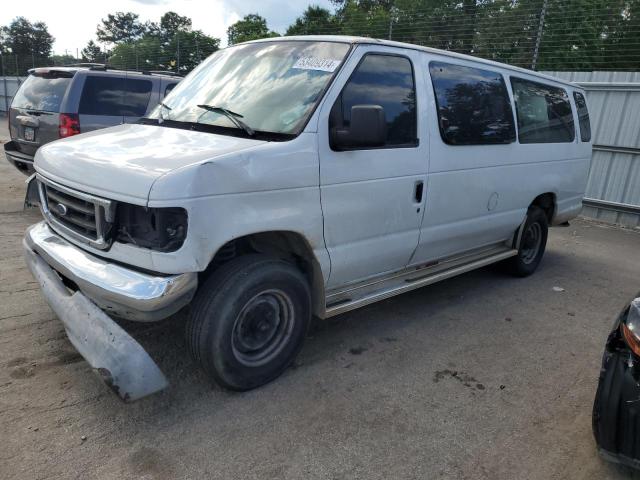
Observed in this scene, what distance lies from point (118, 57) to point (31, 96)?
676 inches

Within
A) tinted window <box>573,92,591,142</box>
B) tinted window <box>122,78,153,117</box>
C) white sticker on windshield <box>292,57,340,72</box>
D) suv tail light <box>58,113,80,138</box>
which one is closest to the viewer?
white sticker on windshield <box>292,57,340,72</box>

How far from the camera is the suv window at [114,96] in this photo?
699 cm

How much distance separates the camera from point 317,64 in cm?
340

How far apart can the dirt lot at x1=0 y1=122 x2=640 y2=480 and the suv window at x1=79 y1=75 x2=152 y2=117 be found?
3255 millimetres

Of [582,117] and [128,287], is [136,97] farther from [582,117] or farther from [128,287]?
[582,117]

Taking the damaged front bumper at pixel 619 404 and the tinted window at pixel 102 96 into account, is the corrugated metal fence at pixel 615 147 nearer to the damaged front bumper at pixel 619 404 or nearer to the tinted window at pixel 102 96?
the damaged front bumper at pixel 619 404

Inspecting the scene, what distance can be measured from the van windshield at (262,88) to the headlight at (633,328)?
2.06 metres

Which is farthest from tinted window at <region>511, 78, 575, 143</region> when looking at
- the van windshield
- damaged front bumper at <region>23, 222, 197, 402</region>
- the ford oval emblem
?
the ford oval emblem

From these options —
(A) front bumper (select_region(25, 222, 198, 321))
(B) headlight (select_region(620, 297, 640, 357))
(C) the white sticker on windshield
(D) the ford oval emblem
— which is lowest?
(A) front bumper (select_region(25, 222, 198, 321))

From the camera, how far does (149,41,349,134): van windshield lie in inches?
127

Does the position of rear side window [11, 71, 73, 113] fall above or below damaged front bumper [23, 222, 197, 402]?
above

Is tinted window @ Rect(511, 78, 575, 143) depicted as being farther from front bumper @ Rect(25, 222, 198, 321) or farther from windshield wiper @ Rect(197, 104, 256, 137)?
front bumper @ Rect(25, 222, 198, 321)

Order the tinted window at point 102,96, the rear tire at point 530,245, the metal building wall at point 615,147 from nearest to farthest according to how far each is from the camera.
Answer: the rear tire at point 530,245
the tinted window at point 102,96
the metal building wall at point 615,147

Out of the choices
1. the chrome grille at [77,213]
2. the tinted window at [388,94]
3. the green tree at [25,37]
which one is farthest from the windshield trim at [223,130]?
the green tree at [25,37]
